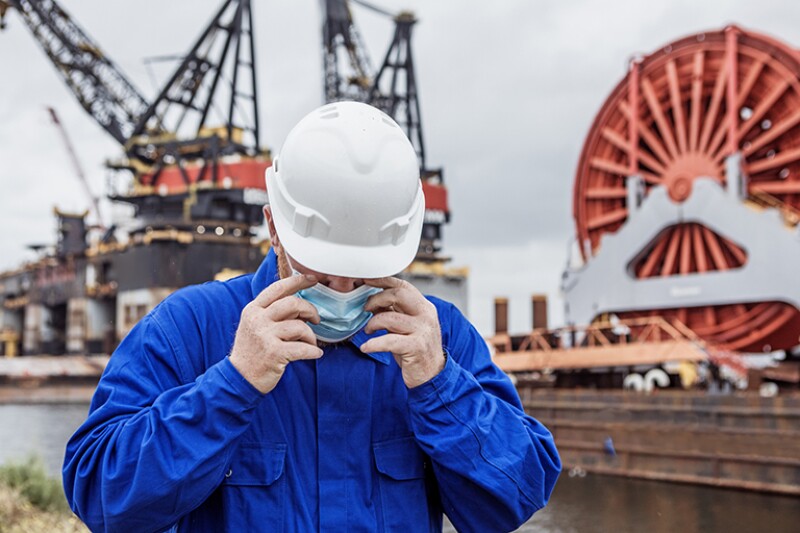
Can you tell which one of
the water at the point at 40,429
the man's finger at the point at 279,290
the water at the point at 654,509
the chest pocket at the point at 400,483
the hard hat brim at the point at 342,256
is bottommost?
the water at the point at 40,429

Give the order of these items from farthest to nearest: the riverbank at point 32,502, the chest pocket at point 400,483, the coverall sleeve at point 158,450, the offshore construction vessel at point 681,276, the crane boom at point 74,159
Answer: the crane boom at point 74,159
the offshore construction vessel at point 681,276
the riverbank at point 32,502
the chest pocket at point 400,483
the coverall sleeve at point 158,450

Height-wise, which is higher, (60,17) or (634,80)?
(60,17)

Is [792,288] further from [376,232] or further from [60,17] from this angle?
[60,17]

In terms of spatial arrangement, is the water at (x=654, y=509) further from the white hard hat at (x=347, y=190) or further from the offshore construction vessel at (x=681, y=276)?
the white hard hat at (x=347, y=190)

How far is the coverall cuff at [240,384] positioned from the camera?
1595mm

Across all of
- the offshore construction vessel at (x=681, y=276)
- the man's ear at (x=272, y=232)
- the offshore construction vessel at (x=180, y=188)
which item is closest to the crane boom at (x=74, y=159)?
the offshore construction vessel at (x=180, y=188)

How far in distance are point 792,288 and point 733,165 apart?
3.13 meters

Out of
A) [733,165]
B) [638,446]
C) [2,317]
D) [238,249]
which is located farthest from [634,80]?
[2,317]

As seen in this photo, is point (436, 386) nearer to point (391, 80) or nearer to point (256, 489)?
point (256, 489)

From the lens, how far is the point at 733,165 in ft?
64.4

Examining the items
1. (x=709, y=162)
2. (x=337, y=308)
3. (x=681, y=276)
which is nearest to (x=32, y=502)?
(x=337, y=308)

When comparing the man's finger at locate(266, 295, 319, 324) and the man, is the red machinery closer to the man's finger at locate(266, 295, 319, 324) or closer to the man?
the man

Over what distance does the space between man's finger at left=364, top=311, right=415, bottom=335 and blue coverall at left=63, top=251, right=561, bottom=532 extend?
12 cm

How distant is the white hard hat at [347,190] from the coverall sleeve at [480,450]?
278mm
